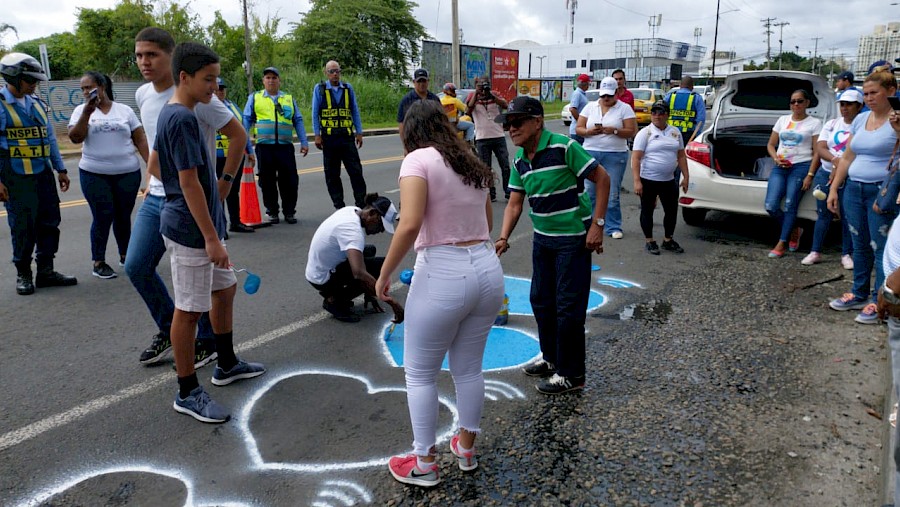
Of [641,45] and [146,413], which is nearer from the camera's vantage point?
[146,413]

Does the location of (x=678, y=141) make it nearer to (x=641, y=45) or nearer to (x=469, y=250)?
(x=469, y=250)

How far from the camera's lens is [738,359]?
410 cm

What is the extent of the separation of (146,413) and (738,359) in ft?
11.6

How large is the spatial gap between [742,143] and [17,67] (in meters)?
7.62

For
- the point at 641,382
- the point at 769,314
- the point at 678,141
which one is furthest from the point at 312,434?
the point at 678,141

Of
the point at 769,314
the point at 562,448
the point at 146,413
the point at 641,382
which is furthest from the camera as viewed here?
the point at 769,314

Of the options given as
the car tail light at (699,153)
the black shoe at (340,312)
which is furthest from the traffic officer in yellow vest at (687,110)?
the black shoe at (340,312)

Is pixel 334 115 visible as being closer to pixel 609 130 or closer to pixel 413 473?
pixel 609 130

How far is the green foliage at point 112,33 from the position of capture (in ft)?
101

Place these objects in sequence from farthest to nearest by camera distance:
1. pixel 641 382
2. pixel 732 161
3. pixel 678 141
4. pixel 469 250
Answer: pixel 732 161 < pixel 678 141 < pixel 641 382 < pixel 469 250

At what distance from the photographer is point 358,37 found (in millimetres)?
34781

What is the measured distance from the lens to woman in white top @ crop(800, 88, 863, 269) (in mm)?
5672

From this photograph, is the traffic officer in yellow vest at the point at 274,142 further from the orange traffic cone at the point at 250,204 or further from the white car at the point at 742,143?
the white car at the point at 742,143

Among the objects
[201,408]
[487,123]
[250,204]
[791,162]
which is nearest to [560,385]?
[201,408]
